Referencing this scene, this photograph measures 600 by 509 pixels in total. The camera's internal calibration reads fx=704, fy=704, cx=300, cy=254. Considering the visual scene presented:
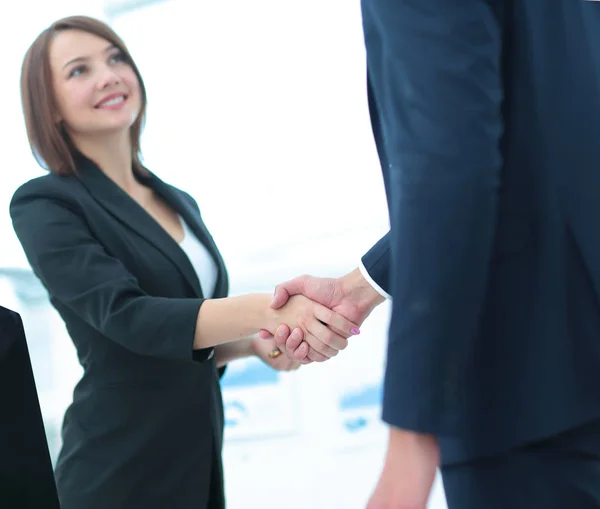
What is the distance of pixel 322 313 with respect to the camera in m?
1.46

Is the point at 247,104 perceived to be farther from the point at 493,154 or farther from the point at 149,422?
the point at 493,154

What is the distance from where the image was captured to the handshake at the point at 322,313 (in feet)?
4.66

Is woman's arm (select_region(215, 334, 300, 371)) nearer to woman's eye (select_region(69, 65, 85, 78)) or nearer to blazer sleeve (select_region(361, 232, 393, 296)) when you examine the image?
blazer sleeve (select_region(361, 232, 393, 296))

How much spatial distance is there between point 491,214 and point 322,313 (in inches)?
34.6

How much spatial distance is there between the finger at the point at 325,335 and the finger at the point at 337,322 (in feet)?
0.04

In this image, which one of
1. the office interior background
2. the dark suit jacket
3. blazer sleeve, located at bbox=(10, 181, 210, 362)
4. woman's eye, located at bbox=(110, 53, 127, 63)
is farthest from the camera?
the office interior background

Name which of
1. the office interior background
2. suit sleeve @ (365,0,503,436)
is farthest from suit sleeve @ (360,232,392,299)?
the office interior background

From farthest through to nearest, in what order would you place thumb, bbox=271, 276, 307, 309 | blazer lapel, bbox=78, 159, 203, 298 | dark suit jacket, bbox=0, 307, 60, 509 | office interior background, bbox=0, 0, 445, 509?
office interior background, bbox=0, 0, 445, 509 → blazer lapel, bbox=78, 159, 203, 298 → thumb, bbox=271, 276, 307, 309 → dark suit jacket, bbox=0, 307, 60, 509

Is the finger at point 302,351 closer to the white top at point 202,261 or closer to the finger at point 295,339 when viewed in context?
the finger at point 295,339

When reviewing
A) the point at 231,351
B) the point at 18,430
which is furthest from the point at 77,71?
the point at 18,430

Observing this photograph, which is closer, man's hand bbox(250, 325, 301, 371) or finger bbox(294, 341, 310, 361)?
finger bbox(294, 341, 310, 361)

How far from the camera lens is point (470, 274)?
60 cm

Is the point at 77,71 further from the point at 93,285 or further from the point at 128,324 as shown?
the point at 128,324

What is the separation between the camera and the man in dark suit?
1.97ft
